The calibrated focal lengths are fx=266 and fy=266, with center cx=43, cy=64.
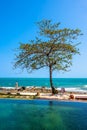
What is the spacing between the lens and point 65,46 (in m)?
36.6

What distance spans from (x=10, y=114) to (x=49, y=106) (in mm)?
5466

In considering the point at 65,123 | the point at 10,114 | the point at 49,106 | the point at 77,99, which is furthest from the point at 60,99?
the point at 65,123

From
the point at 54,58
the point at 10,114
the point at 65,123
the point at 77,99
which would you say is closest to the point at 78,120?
the point at 65,123

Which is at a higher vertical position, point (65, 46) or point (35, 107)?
point (65, 46)

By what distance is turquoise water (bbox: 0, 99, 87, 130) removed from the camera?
19172 mm

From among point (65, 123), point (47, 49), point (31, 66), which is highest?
point (47, 49)

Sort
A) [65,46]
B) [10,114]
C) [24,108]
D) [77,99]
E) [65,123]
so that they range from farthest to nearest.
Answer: [65,46], [77,99], [24,108], [10,114], [65,123]

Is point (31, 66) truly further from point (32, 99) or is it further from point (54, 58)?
point (32, 99)

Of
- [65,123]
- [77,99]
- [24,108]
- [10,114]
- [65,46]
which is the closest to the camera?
[65,123]

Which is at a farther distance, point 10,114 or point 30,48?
point 30,48

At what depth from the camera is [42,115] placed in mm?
23281

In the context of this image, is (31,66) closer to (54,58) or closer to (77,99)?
→ (54,58)

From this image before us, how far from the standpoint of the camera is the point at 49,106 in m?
27.8

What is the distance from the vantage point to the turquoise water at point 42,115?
19172mm
